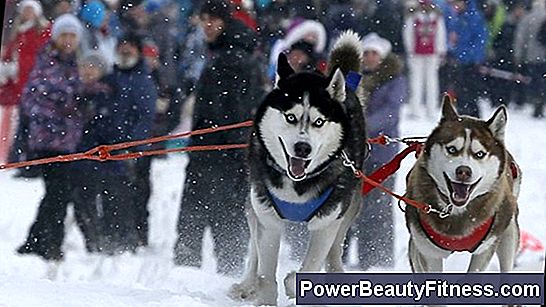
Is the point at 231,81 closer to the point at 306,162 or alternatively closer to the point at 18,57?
the point at 306,162

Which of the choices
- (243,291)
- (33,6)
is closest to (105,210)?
(33,6)

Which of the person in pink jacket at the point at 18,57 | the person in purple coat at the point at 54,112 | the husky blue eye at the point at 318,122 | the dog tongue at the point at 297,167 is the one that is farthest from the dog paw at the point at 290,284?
the person in pink jacket at the point at 18,57

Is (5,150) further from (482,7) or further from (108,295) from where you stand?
(482,7)

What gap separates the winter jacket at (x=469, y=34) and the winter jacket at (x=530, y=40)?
0.10 metres

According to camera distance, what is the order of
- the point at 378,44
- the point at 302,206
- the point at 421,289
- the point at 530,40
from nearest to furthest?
the point at 421,289, the point at 302,206, the point at 378,44, the point at 530,40

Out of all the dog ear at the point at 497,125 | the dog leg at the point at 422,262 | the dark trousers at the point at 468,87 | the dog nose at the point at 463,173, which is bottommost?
the dog leg at the point at 422,262

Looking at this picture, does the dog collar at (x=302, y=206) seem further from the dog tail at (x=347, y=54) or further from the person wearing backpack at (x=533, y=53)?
the person wearing backpack at (x=533, y=53)

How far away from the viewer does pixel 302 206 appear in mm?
2676

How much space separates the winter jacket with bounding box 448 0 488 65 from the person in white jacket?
0.04m

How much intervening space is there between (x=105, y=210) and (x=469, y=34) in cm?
110

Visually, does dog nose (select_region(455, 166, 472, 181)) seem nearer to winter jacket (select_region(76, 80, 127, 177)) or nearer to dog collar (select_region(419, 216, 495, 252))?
dog collar (select_region(419, 216, 495, 252))

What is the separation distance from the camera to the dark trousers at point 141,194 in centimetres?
334

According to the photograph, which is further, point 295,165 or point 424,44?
point 424,44

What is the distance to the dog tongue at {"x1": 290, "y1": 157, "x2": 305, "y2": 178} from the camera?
2607 millimetres
